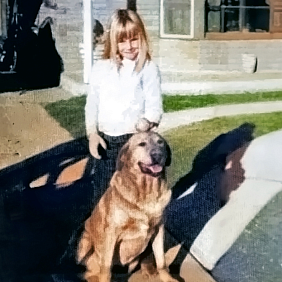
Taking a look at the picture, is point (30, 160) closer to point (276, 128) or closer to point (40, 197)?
point (40, 197)

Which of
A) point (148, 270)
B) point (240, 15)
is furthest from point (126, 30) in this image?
point (148, 270)

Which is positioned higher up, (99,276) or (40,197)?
(40,197)

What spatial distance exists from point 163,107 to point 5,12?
0.33 metres

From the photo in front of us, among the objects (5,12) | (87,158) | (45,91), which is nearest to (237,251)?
(87,158)

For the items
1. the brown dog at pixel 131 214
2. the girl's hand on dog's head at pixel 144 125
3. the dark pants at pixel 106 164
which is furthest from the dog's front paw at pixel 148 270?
the girl's hand on dog's head at pixel 144 125

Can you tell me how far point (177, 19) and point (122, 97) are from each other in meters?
0.17

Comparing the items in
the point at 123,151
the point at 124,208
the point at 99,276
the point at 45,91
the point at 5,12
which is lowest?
the point at 99,276

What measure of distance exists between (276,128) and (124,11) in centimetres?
36

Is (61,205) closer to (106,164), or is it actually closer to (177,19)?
(106,164)

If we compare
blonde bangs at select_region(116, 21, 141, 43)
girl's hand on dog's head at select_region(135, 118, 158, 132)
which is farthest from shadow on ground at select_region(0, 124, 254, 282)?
blonde bangs at select_region(116, 21, 141, 43)

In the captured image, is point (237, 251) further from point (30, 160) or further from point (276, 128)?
point (30, 160)

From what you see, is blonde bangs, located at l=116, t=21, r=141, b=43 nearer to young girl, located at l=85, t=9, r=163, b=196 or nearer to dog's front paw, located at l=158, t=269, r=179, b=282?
young girl, located at l=85, t=9, r=163, b=196

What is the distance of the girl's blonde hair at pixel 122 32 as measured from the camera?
1.19 meters

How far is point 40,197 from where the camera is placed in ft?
4.05
